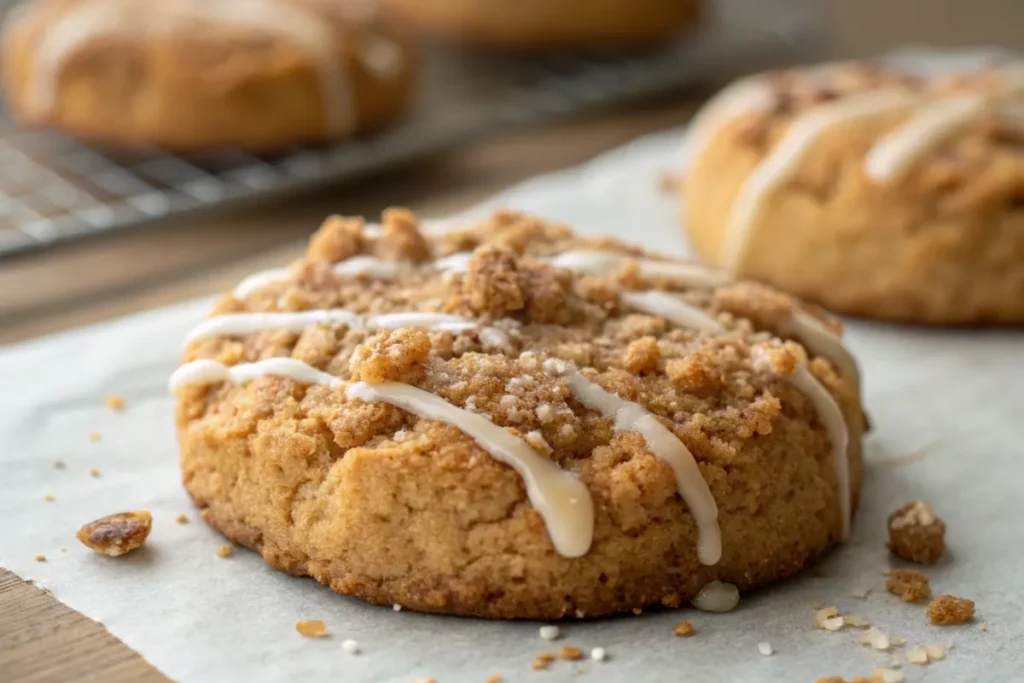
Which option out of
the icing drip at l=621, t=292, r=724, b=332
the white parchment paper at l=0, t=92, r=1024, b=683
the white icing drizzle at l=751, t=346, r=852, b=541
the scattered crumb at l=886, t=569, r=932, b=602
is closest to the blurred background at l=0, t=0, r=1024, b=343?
the white parchment paper at l=0, t=92, r=1024, b=683

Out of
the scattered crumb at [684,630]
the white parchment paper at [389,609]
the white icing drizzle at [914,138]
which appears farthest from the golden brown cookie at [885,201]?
the scattered crumb at [684,630]

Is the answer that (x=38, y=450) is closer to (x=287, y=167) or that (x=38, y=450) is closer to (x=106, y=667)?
(x=106, y=667)

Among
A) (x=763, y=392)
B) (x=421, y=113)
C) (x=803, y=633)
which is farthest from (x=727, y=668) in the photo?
(x=421, y=113)

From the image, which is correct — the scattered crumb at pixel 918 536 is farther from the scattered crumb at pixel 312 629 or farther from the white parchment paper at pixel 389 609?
the scattered crumb at pixel 312 629

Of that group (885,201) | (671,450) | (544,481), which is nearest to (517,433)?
(544,481)

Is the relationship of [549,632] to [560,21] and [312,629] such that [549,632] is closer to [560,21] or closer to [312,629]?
[312,629]

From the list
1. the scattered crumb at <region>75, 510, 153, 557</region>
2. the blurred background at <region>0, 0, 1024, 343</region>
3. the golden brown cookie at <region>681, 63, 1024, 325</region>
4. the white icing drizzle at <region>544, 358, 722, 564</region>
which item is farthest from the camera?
the blurred background at <region>0, 0, 1024, 343</region>

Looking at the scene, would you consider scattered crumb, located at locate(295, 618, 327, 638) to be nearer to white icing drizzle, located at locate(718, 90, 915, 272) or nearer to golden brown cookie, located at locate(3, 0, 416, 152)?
white icing drizzle, located at locate(718, 90, 915, 272)
